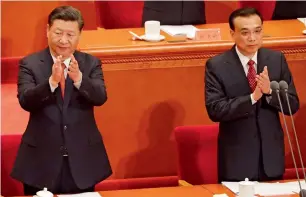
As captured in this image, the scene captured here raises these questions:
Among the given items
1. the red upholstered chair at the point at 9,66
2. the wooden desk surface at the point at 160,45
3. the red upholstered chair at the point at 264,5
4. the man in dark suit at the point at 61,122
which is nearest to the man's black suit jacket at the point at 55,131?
the man in dark suit at the point at 61,122

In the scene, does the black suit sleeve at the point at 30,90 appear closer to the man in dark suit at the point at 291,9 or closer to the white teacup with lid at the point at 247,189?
the white teacup with lid at the point at 247,189

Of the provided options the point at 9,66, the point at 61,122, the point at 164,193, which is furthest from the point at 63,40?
the point at 9,66

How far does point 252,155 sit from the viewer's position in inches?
122

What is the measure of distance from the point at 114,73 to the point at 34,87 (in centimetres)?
99

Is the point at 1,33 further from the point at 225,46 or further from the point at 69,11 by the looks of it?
the point at 69,11

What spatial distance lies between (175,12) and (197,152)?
1.31 metres

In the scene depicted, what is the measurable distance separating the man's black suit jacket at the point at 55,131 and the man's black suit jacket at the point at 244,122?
0.46 metres

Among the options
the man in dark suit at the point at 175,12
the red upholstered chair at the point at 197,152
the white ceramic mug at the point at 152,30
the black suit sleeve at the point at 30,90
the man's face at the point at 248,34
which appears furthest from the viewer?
the man in dark suit at the point at 175,12

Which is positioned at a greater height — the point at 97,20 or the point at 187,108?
A: the point at 97,20

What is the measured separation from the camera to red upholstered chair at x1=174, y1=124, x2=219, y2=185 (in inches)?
131

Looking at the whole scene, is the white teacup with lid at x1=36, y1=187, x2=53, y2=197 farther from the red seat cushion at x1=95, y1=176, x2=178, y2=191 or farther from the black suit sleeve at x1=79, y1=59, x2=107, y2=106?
the red seat cushion at x1=95, y1=176, x2=178, y2=191

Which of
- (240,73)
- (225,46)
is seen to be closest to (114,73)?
(225,46)

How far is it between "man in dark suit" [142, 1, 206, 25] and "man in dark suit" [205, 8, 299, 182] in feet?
4.36

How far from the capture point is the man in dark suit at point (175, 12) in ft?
14.6
